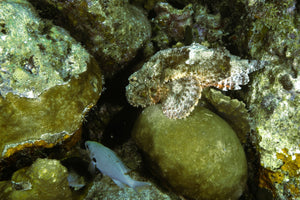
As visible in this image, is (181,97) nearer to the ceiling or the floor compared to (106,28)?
nearer to the floor

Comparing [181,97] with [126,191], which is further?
[181,97]

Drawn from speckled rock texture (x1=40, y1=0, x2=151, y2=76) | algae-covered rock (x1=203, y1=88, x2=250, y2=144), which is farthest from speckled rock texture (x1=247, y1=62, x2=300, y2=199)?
speckled rock texture (x1=40, y1=0, x2=151, y2=76)

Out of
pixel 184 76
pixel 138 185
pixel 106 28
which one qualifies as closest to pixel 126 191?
pixel 138 185

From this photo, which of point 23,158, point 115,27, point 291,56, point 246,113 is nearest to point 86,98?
point 23,158

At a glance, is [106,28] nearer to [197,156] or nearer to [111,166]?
[111,166]

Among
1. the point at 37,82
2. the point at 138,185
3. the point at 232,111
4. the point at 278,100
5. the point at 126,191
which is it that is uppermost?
the point at 278,100

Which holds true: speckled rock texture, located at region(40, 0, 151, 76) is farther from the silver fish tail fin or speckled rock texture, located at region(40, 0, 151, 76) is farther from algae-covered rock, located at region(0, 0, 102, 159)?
the silver fish tail fin

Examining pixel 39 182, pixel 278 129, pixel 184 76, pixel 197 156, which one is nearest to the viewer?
pixel 39 182
